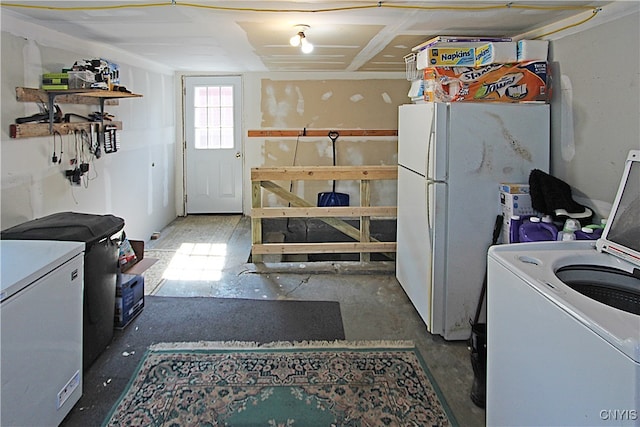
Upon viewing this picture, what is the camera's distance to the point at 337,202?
20.1ft

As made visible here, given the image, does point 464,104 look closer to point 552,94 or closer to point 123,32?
point 552,94

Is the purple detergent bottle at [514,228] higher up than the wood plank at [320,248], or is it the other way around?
the purple detergent bottle at [514,228]

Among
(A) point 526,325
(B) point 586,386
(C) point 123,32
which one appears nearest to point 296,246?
(C) point 123,32

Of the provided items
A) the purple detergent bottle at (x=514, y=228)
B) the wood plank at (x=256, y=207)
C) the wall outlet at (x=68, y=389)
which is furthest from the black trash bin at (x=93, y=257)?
the purple detergent bottle at (x=514, y=228)

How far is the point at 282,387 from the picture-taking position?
2377mm

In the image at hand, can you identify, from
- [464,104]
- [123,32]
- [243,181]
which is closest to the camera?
[464,104]

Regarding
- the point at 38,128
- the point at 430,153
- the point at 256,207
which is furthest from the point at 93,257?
the point at 430,153

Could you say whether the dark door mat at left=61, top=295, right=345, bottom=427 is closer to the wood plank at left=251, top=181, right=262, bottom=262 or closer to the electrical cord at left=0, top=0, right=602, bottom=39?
the wood plank at left=251, top=181, right=262, bottom=262

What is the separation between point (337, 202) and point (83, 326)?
406 centimetres

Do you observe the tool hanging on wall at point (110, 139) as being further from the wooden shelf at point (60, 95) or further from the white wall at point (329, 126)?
the white wall at point (329, 126)

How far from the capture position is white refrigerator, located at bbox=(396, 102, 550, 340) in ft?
8.91

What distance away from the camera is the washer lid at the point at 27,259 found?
1.73 metres

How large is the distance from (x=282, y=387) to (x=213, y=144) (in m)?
4.79

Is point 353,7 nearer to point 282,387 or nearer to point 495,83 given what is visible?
point 495,83
